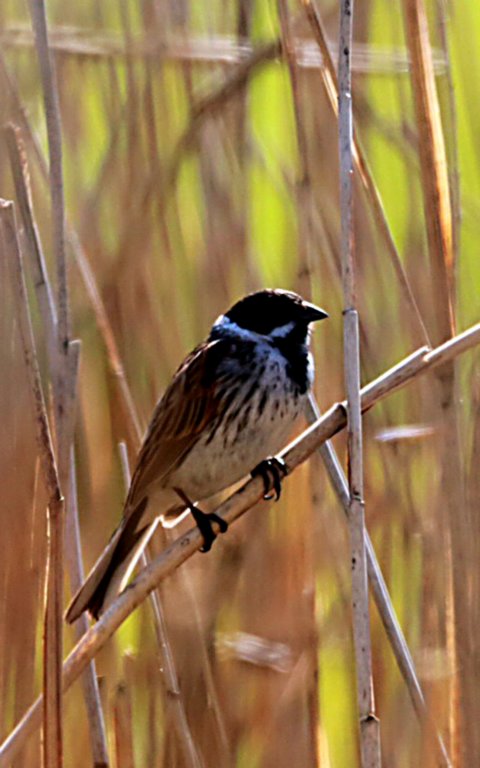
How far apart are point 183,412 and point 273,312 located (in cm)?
26

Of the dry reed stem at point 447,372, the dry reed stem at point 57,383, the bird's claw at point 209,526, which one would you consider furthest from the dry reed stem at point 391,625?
the dry reed stem at point 57,383

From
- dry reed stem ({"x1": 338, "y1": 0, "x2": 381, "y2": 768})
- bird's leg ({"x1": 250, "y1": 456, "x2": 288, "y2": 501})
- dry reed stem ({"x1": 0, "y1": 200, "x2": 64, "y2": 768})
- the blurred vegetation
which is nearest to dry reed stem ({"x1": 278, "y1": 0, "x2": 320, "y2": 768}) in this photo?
the blurred vegetation

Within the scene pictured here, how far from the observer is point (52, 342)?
6.40 feet

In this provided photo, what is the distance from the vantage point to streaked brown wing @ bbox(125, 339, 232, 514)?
2320mm

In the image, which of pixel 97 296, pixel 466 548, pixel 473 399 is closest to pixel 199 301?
pixel 97 296

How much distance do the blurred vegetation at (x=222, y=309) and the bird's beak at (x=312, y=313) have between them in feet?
0.14

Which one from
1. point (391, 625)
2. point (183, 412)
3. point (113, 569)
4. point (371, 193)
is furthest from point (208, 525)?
point (371, 193)

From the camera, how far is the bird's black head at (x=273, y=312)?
227 cm

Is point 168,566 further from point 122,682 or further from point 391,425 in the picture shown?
point 391,425

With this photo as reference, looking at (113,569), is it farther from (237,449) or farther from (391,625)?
(391,625)

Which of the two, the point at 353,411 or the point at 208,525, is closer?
the point at 353,411

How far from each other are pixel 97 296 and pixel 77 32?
58cm

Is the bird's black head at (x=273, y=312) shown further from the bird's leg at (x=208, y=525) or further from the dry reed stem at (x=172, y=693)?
the dry reed stem at (x=172, y=693)

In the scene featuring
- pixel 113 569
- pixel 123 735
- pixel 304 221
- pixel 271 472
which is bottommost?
pixel 123 735
